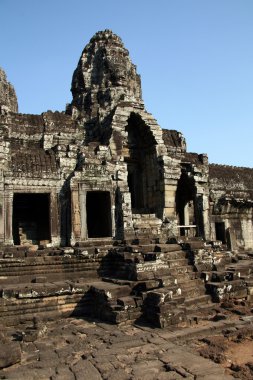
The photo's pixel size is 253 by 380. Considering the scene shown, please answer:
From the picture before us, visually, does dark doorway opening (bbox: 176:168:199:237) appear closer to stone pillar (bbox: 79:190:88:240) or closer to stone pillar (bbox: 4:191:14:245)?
stone pillar (bbox: 79:190:88:240)

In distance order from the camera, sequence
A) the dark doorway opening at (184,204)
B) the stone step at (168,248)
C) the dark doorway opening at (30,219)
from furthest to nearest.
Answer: the dark doorway opening at (184,204) → the dark doorway opening at (30,219) → the stone step at (168,248)

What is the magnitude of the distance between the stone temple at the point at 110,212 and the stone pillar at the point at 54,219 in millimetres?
38

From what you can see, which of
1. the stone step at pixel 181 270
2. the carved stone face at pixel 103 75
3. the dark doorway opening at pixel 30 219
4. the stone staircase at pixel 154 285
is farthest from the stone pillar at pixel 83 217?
the carved stone face at pixel 103 75

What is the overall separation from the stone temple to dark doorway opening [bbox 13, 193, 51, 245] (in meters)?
0.05

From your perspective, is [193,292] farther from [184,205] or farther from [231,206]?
[231,206]

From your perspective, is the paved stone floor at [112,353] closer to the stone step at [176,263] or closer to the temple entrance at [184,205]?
the stone step at [176,263]

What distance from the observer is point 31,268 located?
10.4 meters

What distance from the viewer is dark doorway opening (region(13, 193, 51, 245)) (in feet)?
54.0

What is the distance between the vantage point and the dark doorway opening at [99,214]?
14.6 m

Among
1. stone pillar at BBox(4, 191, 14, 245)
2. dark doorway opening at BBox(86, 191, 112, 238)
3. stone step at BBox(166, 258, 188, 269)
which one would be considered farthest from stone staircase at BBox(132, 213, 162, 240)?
stone pillar at BBox(4, 191, 14, 245)

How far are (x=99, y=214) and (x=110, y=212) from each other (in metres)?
2.07

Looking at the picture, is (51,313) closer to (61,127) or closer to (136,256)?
(136,256)

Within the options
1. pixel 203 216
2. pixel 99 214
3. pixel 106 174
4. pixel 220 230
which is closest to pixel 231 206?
pixel 220 230

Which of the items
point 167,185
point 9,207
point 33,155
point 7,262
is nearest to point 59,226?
point 9,207
